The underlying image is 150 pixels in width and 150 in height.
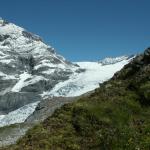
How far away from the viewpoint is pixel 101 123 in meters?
23.6

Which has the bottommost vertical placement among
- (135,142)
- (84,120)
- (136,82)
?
(135,142)

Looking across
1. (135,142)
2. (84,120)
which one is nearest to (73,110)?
(84,120)

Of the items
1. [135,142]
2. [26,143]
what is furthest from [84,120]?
[135,142]

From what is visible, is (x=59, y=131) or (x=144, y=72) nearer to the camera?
(x=59, y=131)

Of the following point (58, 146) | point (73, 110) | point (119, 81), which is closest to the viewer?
point (58, 146)

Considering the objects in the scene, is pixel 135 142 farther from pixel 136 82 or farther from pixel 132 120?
pixel 136 82

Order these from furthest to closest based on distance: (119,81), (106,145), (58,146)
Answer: (119,81) → (58,146) → (106,145)

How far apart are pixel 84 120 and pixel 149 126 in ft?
13.0

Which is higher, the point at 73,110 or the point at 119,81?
the point at 119,81

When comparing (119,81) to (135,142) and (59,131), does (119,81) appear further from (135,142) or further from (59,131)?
(135,142)

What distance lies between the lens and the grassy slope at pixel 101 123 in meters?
21.2

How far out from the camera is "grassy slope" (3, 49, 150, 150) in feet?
69.5

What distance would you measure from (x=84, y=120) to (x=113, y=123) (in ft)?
5.15

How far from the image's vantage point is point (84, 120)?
2394 cm
